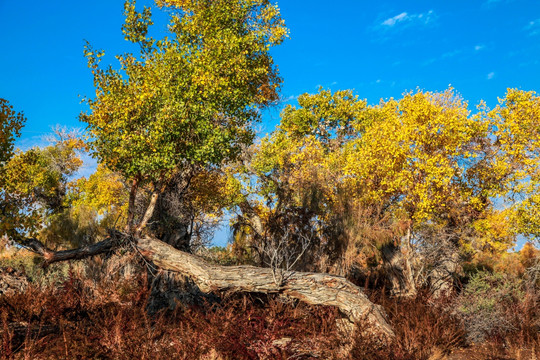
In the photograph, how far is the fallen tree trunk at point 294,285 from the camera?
31.3 ft

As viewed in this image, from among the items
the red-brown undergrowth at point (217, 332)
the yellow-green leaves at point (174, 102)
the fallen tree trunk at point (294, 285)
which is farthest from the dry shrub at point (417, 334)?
the yellow-green leaves at point (174, 102)

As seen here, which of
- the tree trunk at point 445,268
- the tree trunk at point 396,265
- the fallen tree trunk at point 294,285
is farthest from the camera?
the tree trunk at point 445,268

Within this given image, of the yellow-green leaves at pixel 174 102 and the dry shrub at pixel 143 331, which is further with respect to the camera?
the yellow-green leaves at pixel 174 102

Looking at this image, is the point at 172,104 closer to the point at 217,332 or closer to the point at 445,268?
the point at 217,332

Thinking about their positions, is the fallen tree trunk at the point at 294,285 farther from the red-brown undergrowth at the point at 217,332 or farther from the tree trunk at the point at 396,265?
the tree trunk at the point at 396,265

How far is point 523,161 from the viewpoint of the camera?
55.1 feet

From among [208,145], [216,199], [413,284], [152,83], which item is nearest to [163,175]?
[208,145]

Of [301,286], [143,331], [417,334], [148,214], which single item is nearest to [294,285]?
[301,286]

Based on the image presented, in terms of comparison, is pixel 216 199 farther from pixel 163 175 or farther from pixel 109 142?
pixel 109 142

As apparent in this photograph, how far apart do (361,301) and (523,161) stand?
11406 mm

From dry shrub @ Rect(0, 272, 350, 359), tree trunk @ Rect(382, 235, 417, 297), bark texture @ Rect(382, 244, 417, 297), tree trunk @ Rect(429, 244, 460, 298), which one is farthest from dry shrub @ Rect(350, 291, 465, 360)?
tree trunk @ Rect(429, 244, 460, 298)

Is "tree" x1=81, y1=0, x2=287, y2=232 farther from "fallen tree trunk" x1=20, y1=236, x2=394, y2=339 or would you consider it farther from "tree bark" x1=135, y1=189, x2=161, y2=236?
"fallen tree trunk" x1=20, y1=236, x2=394, y2=339

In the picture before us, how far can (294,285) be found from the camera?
10.0 metres

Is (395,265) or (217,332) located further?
(395,265)
